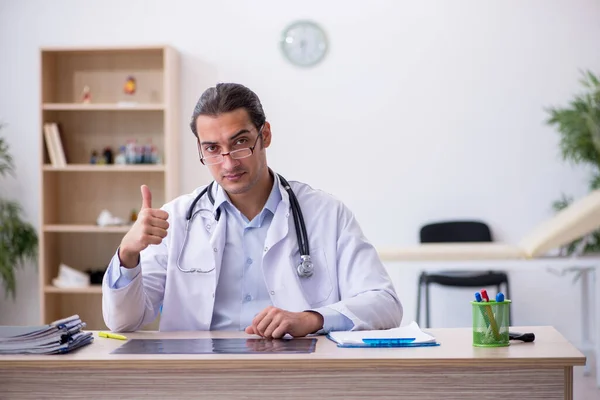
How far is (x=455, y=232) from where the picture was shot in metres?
5.22

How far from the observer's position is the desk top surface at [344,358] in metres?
1.75

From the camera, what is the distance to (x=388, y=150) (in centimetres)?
534

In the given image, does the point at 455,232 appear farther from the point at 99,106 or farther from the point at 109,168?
the point at 99,106

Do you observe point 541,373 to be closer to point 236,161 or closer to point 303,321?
point 303,321

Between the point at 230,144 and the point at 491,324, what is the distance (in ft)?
3.00

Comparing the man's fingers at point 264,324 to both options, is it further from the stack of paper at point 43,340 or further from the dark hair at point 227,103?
the dark hair at point 227,103

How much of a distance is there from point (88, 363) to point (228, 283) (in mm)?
678

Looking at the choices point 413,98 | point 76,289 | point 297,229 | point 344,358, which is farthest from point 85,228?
point 344,358

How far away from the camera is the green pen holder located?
74.8 inches

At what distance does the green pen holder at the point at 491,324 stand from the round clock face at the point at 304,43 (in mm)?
3640

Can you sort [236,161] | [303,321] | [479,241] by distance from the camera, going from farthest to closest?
[479,241] → [236,161] → [303,321]

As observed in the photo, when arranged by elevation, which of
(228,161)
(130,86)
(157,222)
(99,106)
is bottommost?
(157,222)

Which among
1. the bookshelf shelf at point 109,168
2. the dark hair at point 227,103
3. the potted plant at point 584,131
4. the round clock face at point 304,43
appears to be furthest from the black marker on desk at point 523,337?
the round clock face at point 304,43

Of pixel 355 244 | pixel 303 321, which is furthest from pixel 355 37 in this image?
pixel 303 321
